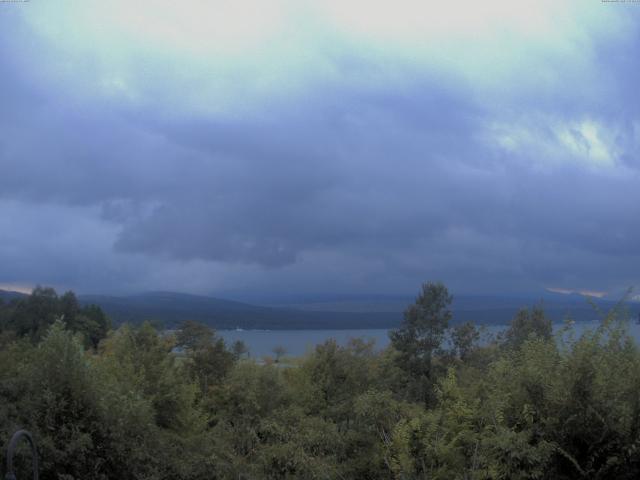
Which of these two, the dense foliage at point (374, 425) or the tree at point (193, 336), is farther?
the tree at point (193, 336)

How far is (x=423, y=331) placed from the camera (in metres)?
27.4

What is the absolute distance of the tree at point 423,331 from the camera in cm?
2681

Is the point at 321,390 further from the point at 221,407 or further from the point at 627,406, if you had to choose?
the point at 627,406

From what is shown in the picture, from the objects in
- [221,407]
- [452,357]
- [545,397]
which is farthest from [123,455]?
[452,357]

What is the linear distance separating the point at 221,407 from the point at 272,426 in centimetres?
725

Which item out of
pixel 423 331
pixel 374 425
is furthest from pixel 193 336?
pixel 374 425

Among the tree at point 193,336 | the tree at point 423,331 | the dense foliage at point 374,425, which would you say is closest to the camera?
the dense foliage at point 374,425

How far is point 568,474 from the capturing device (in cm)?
765

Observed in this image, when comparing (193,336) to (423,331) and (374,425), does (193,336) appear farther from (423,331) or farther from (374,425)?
(374,425)

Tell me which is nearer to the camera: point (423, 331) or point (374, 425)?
point (374, 425)

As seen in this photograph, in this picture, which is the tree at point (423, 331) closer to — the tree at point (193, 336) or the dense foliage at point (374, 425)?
the tree at point (193, 336)

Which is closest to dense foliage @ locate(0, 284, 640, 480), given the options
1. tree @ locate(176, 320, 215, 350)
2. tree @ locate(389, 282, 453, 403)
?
tree @ locate(176, 320, 215, 350)

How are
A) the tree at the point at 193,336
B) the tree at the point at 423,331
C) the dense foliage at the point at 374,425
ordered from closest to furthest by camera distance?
the dense foliage at the point at 374,425
the tree at the point at 193,336
the tree at the point at 423,331

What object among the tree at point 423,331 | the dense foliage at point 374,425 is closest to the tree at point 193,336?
the tree at point 423,331
